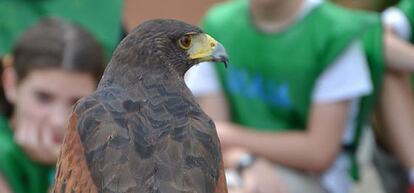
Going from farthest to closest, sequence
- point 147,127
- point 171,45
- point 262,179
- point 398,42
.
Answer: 1. point 398,42
2. point 262,179
3. point 171,45
4. point 147,127

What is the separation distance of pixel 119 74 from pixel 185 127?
9.0 inches

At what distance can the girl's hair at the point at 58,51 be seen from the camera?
17.0 ft

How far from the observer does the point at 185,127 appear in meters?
3.49

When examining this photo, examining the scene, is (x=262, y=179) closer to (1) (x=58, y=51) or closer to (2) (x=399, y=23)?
(1) (x=58, y=51)

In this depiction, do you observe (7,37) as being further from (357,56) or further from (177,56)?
(177,56)

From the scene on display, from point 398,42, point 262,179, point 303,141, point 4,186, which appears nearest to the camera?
point 4,186

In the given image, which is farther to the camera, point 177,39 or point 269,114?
point 269,114

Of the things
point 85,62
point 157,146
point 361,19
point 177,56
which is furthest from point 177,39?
point 361,19

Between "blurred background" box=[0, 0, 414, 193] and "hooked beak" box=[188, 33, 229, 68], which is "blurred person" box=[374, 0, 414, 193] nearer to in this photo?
"blurred background" box=[0, 0, 414, 193]

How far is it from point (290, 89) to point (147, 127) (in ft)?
6.29

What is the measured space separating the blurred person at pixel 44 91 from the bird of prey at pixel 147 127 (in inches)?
59.5

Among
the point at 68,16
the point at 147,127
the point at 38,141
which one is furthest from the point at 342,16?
the point at 147,127

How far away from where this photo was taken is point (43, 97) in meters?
5.18

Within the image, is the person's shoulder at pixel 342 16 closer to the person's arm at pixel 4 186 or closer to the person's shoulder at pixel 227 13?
the person's shoulder at pixel 227 13
